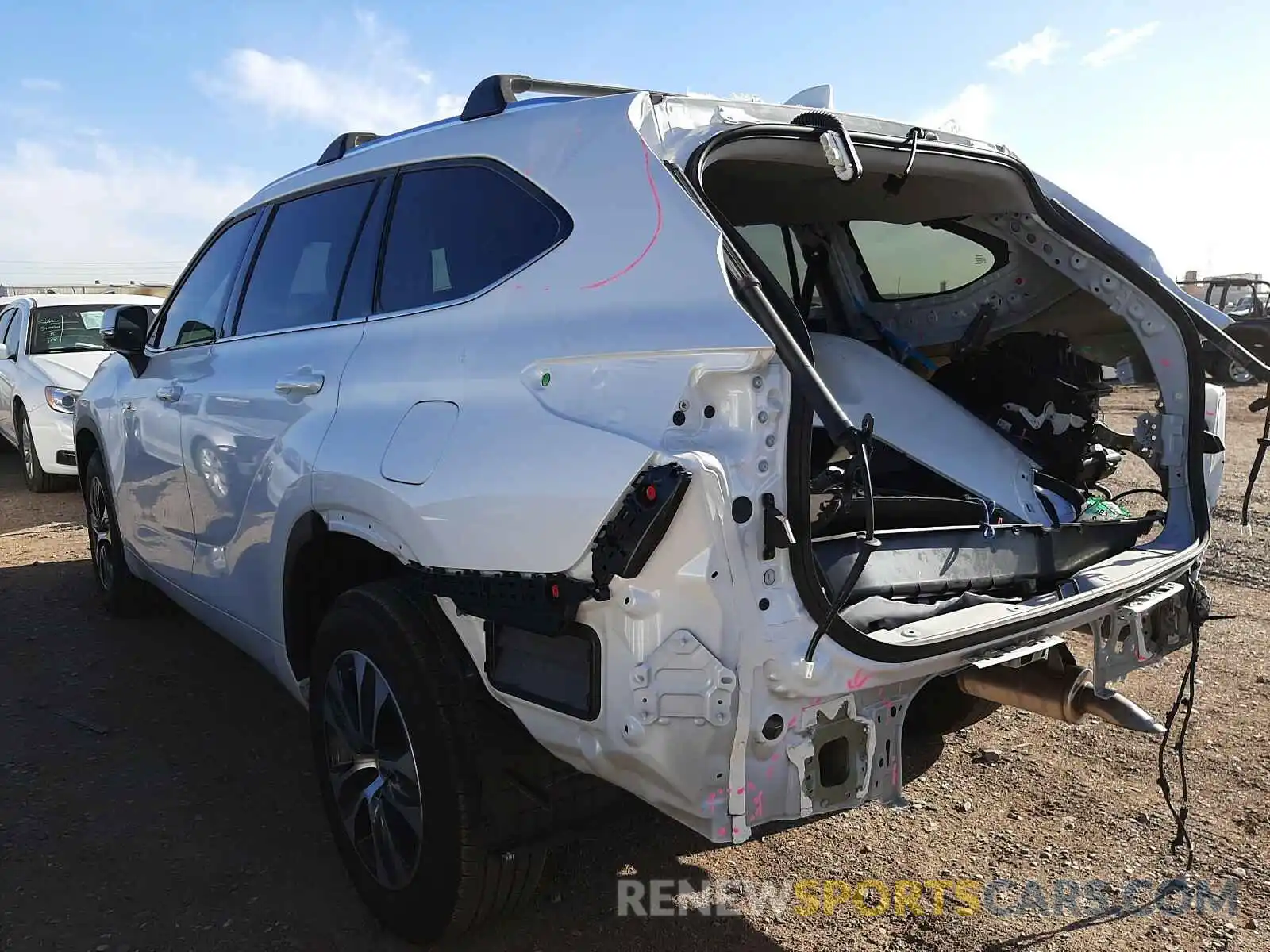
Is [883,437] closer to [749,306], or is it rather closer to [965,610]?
[965,610]

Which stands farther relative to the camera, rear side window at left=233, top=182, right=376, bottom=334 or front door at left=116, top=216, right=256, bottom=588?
front door at left=116, top=216, right=256, bottom=588

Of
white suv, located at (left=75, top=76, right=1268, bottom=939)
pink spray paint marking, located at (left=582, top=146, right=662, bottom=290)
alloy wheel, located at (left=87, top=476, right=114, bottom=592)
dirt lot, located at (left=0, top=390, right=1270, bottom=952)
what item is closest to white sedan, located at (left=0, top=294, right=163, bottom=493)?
alloy wheel, located at (left=87, top=476, right=114, bottom=592)

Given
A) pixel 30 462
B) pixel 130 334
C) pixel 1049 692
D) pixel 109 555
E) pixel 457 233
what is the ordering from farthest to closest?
1. pixel 30 462
2. pixel 109 555
3. pixel 130 334
4. pixel 457 233
5. pixel 1049 692

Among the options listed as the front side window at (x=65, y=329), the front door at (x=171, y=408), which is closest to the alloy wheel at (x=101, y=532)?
the front door at (x=171, y=408)

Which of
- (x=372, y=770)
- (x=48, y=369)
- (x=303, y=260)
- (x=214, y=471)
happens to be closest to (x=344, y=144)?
(x=303, y=260)

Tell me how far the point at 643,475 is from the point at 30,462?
9148 millimetres

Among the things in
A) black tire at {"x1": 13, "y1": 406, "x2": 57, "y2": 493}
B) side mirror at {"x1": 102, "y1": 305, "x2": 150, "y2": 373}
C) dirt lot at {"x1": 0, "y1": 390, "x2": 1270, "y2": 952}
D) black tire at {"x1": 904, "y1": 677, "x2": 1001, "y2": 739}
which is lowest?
dirt lot at {"x1": 0, "y1": 390, "x2": 1270, "y2": 952}

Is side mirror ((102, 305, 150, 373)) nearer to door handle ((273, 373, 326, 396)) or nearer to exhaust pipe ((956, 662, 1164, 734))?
door handle ((273, 373, 326, 396))

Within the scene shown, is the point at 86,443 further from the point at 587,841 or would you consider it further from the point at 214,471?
the point at 587,841

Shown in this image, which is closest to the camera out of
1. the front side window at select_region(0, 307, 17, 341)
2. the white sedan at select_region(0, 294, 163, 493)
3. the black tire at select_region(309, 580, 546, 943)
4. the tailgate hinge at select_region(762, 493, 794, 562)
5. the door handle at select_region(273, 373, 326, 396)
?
the tailgate hinge at select_region(762, 493, 794, 562)

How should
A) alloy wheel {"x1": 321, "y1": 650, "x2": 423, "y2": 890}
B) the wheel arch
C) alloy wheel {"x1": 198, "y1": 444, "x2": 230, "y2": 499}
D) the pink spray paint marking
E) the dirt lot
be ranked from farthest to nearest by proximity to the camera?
the wheel arch < alloy wheel {"x1": 198, "y1": 444, "x2": 230, "y2": 499} < the dirt lot < alloy wheel {"x1": 321, "y1": 650, "x2": 423, "y2": 890} < the pink spray paint marking

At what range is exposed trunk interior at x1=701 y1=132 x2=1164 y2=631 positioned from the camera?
2.53 m

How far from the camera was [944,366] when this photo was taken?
13.1 ft

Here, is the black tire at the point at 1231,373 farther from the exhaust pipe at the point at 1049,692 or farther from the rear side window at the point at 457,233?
the rear side window at the point at 457,233
